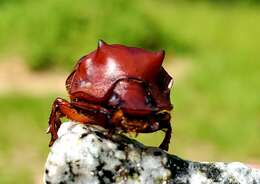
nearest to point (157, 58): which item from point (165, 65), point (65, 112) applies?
point (65, 112)

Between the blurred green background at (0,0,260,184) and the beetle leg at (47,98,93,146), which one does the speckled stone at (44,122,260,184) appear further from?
the blurred green background at (0,0,260,184)

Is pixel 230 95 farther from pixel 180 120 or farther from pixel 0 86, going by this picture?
pixel 0 86

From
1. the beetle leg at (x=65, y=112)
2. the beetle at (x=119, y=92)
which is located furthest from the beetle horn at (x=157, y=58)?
the beetle leg at (x=65, y=112)

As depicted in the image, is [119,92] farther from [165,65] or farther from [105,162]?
[165,65]

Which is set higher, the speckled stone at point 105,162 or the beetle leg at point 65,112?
the beetle leg at point 65,112

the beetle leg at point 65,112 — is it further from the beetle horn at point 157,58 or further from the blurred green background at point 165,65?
the blurred green background at point 165,65

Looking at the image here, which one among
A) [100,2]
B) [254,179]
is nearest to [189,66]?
[100,2]
